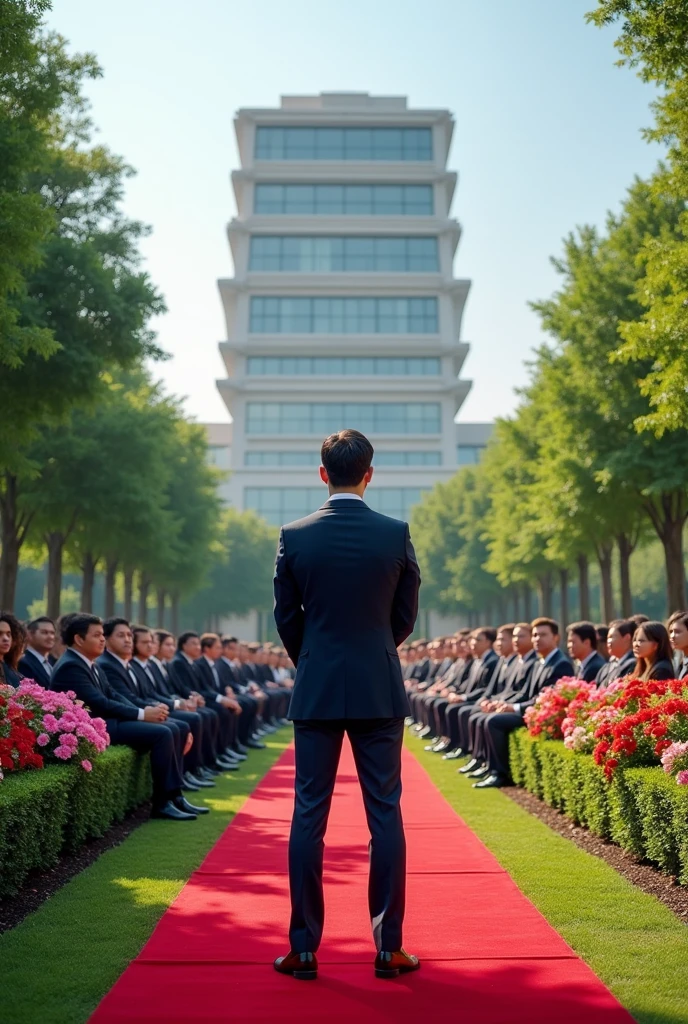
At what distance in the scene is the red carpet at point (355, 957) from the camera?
416cm

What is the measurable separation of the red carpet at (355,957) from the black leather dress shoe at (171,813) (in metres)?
1.92

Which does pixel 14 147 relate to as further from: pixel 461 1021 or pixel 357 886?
pixel 461 1021

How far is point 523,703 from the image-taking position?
1245 centimetres

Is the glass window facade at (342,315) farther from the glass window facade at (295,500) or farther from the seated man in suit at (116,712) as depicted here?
the seated man in suit at (116,712)

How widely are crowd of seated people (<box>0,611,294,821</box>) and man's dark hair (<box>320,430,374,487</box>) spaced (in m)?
4.99

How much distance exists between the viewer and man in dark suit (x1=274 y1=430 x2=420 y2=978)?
15.1ft

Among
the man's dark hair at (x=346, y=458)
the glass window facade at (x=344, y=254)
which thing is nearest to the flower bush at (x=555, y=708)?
the man's dark hair at (x=346, y=458)

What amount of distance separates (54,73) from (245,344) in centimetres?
7373

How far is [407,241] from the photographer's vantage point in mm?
91188

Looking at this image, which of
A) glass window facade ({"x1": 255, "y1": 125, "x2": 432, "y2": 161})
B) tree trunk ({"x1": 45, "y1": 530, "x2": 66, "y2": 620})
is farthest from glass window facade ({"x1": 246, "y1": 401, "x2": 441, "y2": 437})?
tree trunk ({"x1": 45, "y1": 530, "x2": 66, "y2": 620})

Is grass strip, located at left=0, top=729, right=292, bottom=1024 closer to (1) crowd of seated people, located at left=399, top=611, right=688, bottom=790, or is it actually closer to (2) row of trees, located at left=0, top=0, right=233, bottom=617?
(1) crowd of seated people, located at left=399, top=611, right=688, bottom=790

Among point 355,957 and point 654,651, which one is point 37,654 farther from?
point 355,957

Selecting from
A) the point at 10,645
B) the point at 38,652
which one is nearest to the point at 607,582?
the point at 38,652

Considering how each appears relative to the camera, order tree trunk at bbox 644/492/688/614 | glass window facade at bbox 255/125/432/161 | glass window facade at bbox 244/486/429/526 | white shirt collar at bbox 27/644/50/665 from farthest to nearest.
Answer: glass window facade at bbox 255/125/432/161, glass window facade at bbox 244/486/429/526, tree trunk at bbox 644/492/688/614, white shirt collar at bbox 27/644/50/665
